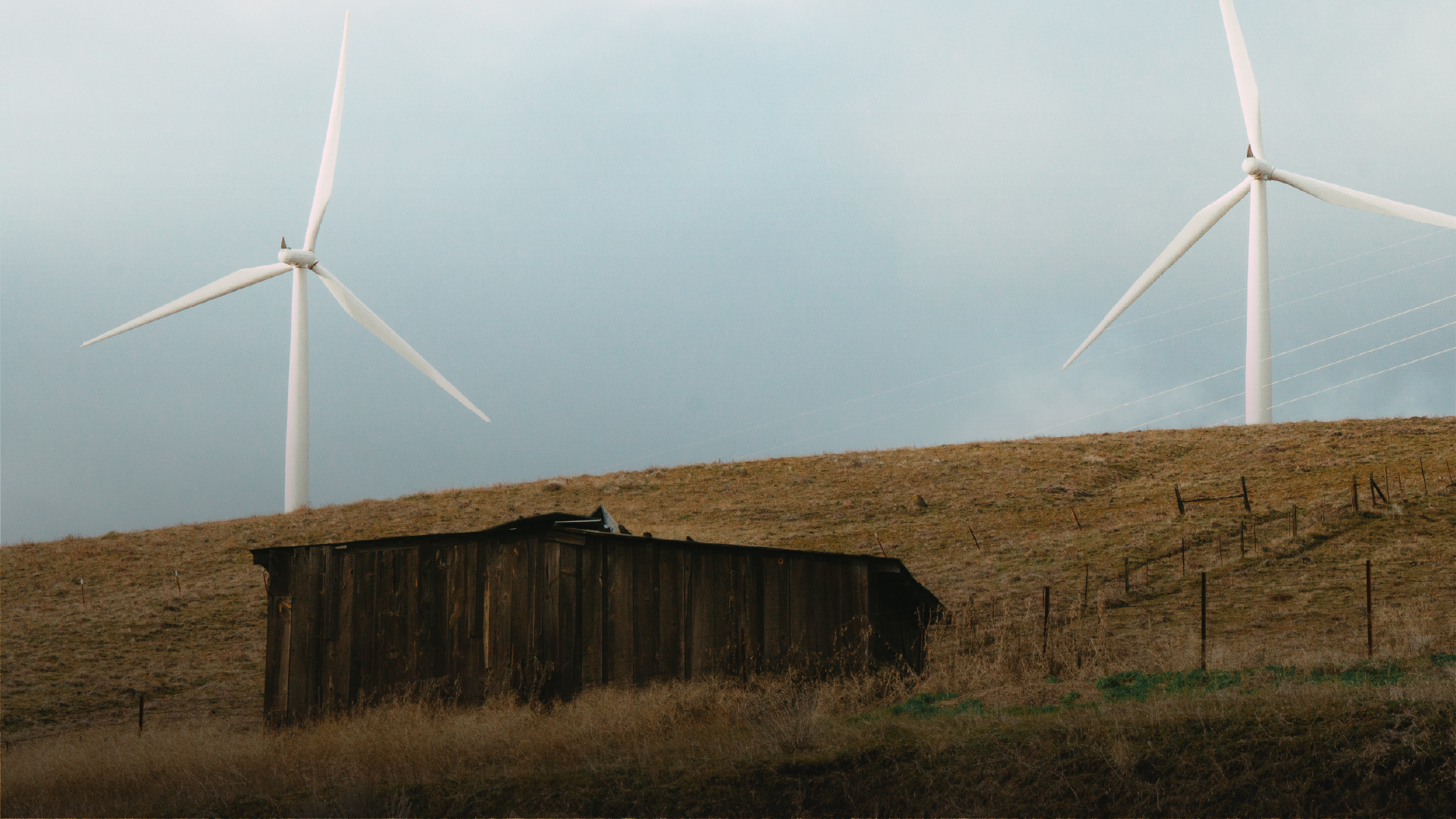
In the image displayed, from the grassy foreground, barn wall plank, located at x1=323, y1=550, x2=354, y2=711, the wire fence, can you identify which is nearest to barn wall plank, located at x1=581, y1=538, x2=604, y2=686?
the grassy foreground

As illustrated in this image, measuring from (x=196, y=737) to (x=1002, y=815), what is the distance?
11.0 metres

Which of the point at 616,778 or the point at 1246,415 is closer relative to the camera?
the point at 616,778

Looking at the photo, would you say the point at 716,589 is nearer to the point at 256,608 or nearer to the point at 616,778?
the point at 616,778

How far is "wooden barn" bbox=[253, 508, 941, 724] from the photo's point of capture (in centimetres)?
1477

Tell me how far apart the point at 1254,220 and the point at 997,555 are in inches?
1006

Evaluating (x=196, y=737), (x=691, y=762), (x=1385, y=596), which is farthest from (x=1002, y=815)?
(x=1385, y=596)

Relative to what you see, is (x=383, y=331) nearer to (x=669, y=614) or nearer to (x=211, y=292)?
(x=211, y=292)

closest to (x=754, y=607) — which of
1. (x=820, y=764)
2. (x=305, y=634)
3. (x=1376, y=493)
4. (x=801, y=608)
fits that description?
(x=801, y=608)

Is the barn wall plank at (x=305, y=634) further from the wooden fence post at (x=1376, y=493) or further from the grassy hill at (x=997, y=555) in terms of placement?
the wooden fence post at (x=1376, y=493)

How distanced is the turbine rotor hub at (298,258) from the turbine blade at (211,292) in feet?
1.03

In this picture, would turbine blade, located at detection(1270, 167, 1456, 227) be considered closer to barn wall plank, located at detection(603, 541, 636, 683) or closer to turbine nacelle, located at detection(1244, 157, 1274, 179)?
turbine nacelle, located at detection(1244, 157, 1274, 179)

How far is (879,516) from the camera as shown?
37.9 meters

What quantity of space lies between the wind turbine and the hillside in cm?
282

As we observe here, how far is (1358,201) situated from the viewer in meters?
43.0
